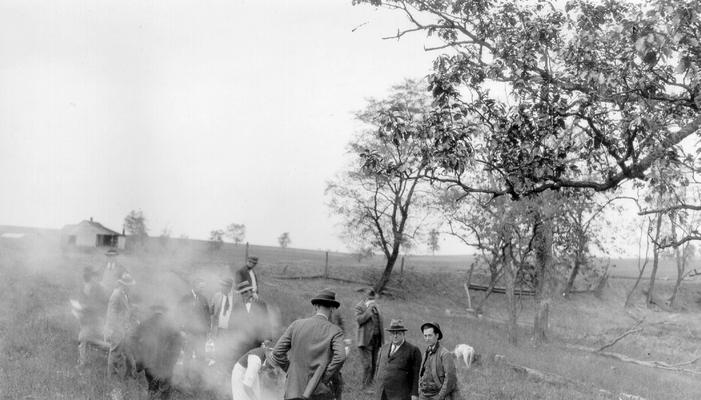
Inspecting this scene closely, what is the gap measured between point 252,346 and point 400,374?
4164 mm

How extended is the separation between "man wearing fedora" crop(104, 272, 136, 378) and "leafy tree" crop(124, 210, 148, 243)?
82.9 feet

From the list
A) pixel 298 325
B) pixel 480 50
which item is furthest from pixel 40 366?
pixel 480 50

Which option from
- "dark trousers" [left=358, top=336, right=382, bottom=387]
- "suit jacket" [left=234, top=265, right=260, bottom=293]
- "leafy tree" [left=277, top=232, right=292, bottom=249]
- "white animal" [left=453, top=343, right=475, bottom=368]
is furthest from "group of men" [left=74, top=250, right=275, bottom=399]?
"leafy tree" [left=277, top=232, right=292, bottom=249]

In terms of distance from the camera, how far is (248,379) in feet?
25.6

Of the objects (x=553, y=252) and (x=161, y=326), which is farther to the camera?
(x=553, y=252)

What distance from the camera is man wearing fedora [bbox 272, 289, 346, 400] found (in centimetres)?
661

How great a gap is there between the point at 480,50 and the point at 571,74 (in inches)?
73.3

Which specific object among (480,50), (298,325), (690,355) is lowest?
(690,355)

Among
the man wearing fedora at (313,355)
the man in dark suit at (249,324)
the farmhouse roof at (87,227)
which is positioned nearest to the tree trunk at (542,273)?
the man in dark suit at (249,324)

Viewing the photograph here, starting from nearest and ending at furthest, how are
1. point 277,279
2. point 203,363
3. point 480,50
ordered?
point 480,50, point 203,363, point 277,279

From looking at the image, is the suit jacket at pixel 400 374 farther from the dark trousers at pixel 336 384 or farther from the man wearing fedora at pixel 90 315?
the man wearing fedora at pixel 90 315

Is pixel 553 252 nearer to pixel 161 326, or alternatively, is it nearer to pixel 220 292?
pixel 220 292

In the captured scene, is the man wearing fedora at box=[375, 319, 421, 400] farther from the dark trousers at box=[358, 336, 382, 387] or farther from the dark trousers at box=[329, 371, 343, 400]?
the dark trousers at box=[358, 336, 382, 387]

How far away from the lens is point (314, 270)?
43.5 meters
